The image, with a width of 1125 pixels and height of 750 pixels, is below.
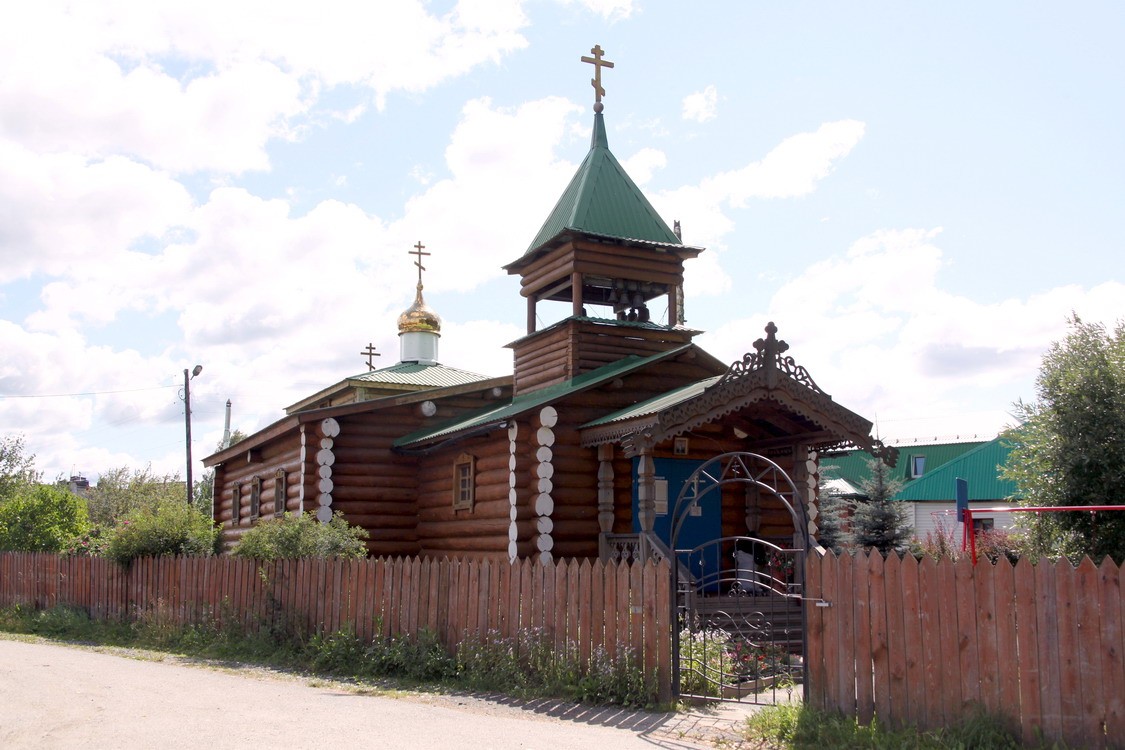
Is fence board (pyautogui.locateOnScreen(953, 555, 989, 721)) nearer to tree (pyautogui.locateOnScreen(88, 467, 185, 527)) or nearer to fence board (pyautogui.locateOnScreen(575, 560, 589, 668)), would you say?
fence board (pyautogui.locateOnScreen(575, 560, 589, 668))

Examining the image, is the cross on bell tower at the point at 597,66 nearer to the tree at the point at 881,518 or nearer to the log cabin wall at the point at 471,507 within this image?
the log cabin wall at the point at 471,507

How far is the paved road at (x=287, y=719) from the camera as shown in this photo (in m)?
8.12

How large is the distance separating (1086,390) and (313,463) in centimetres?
1345

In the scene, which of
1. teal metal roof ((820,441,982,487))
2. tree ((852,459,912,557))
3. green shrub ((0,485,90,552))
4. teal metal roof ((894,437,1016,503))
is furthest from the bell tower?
teal metal roof ((820,441,982,487))

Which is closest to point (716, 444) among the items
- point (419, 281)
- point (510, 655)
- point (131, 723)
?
point (510, 655)

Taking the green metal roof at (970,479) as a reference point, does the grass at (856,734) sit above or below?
below

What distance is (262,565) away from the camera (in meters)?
15.1

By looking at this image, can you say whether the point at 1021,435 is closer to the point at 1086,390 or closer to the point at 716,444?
the point at 1086,390

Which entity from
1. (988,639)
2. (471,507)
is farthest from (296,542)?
(988,639)

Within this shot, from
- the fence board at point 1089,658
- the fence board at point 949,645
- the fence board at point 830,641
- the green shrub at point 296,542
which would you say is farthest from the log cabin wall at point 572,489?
the fence board at point 1089,658

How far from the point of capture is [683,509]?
52.8 ft

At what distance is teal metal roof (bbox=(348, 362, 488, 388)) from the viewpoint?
26.3 meters

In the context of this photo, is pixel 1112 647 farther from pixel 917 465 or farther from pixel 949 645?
pixel 917 465

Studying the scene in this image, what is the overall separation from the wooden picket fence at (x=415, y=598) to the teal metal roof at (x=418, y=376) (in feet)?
28.7
